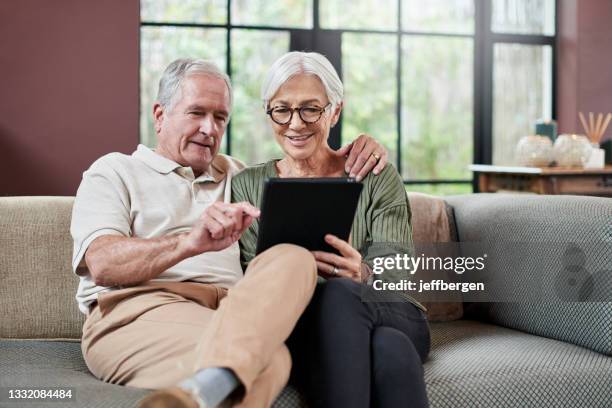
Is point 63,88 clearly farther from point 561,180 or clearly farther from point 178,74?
point 178,74

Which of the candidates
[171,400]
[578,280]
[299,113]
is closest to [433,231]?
[578,280]

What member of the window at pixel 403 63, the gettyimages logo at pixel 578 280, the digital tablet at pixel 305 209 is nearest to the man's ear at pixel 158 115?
the digital tablet at pixel 305 209

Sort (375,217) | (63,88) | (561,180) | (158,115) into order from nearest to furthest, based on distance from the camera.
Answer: (375,217), (158,115), (561,180), (63,88)

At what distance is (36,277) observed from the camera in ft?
6.81

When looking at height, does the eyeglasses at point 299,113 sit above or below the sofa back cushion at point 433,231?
above

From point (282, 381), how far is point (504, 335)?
0.85 m

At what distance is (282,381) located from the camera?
1523 millimetres

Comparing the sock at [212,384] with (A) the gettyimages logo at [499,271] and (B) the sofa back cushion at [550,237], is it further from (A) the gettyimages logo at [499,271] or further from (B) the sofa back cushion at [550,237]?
(B) the sofa back cushion at [550,237]

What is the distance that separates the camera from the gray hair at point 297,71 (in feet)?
6.78

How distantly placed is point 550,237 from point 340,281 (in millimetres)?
751

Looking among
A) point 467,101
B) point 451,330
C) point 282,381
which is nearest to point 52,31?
point 467,101

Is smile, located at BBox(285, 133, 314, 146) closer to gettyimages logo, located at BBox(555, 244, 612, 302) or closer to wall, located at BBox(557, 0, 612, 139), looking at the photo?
gettyimages logo, located at BBox(555, 244, 612, 302)

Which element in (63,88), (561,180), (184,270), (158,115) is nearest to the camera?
(184,270)

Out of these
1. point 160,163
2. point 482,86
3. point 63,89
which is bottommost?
point 160,163
